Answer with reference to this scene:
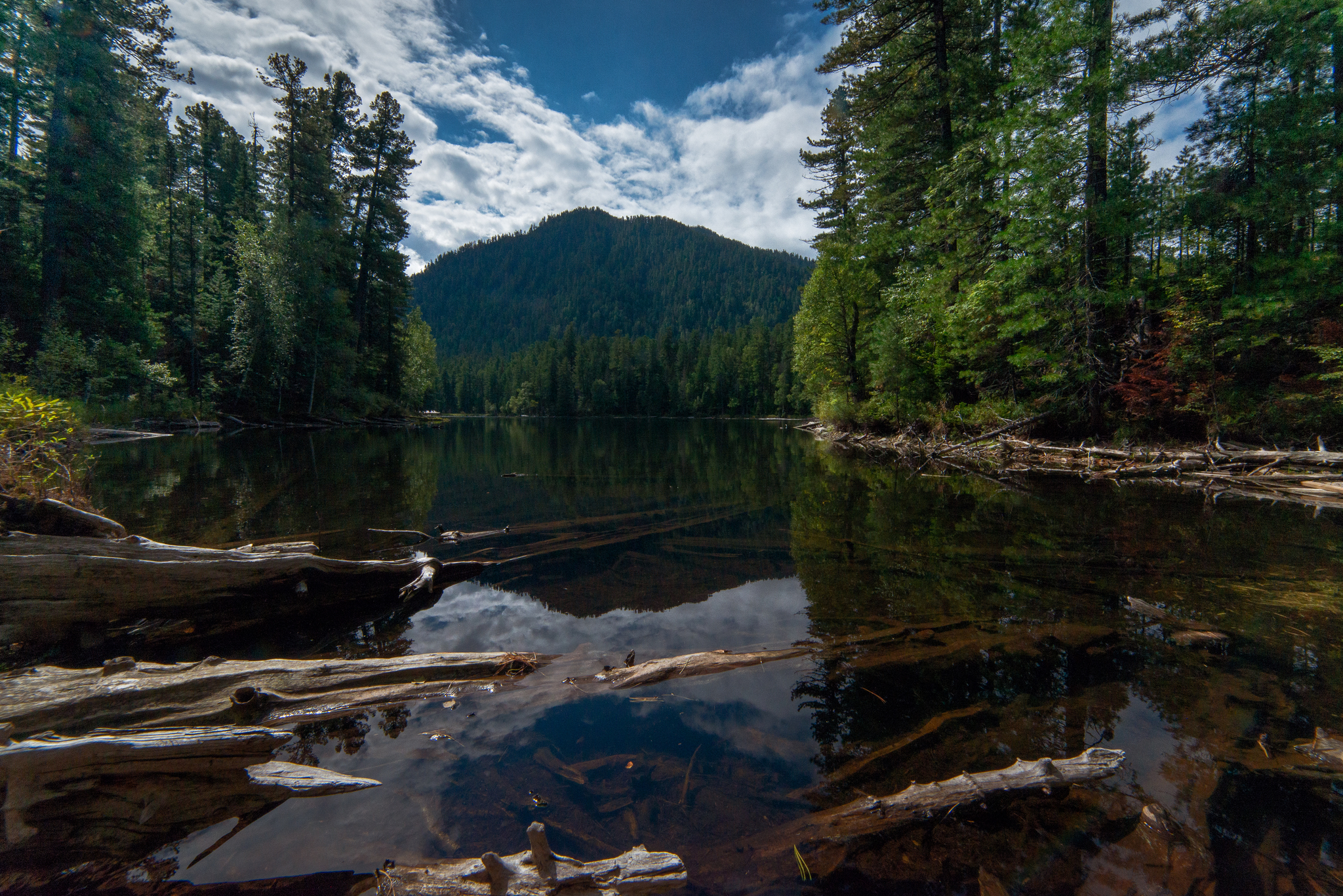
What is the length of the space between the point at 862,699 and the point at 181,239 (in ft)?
150

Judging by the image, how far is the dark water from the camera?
8.06 ft

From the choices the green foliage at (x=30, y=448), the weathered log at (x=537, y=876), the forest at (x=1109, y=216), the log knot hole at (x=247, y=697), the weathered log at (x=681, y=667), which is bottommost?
the weathered log at (x=681, y=667)

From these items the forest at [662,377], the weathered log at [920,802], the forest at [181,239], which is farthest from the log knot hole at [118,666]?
the forest at [662,377]

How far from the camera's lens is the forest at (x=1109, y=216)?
40.3 feet

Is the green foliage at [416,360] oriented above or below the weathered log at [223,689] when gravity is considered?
above

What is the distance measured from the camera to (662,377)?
87.7 meters

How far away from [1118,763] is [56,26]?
3259 cm

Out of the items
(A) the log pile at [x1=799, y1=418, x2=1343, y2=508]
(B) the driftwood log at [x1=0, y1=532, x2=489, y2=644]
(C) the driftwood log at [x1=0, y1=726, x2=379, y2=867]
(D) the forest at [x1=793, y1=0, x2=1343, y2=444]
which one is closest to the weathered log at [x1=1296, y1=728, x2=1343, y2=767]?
(C) the driftwood log at [x1=0, y1=726, x2=379, y2=867]

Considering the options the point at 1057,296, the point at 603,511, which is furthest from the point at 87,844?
the point at 1057,296

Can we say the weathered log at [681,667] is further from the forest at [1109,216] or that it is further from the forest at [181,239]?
the forest at [1109,216]

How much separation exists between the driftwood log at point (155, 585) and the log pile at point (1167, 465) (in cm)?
1621

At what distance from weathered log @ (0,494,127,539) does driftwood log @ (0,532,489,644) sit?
0.45 meters

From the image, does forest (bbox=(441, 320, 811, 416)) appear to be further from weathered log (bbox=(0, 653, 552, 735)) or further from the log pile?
weathered log (bbox=(0, 653, 552, 735))

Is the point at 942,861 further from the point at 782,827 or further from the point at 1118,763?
the point at 1118,763
